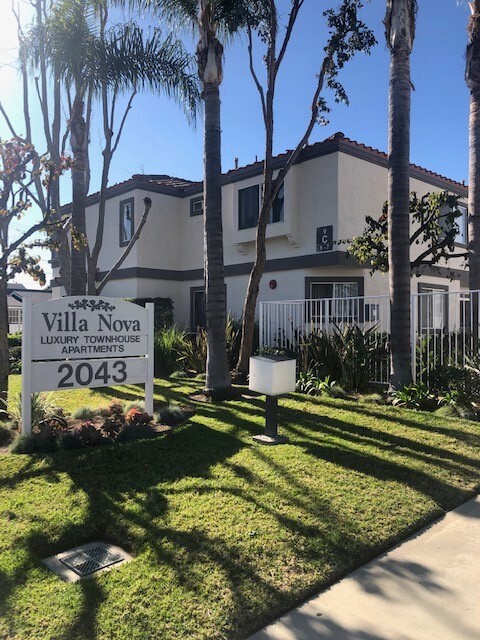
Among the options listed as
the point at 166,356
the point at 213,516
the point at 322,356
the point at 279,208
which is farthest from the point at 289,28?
the point at 213,516


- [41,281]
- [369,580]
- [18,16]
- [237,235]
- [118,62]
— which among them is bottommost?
[369,580]

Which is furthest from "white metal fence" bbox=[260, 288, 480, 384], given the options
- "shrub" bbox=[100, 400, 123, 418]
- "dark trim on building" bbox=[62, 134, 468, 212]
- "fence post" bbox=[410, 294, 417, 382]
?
"shrub" bbox=[100, 400, 123, 418]

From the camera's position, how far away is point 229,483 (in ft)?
16.8

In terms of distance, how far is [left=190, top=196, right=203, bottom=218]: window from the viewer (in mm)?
17844

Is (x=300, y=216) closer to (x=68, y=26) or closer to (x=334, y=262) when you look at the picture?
(x=334, y=262)

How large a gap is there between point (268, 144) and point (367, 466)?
8.46 m

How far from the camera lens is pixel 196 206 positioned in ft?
59.2

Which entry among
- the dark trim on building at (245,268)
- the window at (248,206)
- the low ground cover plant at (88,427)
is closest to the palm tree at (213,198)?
the low ground cover plant at (88,427)

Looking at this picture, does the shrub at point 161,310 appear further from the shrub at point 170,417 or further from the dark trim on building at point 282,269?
the shrub at point 170,417

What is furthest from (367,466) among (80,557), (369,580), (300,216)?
(300,216)

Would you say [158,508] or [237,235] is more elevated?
[237,235]

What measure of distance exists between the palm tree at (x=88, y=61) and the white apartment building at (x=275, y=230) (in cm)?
388

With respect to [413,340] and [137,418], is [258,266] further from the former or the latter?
[137,418]

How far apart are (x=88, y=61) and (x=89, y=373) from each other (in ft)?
27.0
